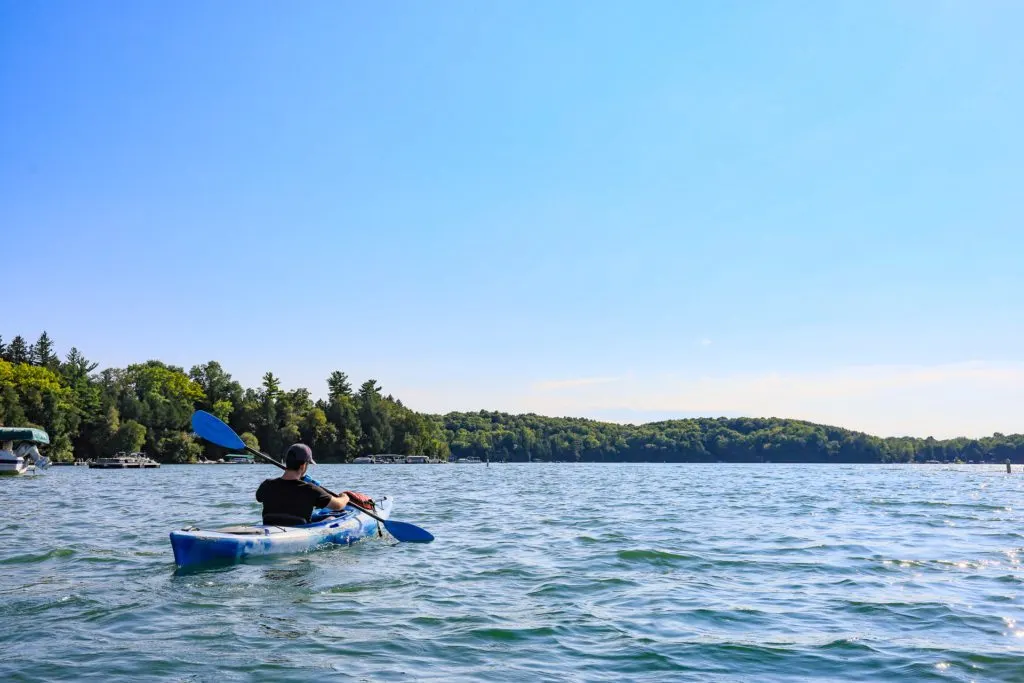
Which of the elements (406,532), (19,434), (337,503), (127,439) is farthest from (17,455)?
(127,439)

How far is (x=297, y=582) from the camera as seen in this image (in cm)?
1051

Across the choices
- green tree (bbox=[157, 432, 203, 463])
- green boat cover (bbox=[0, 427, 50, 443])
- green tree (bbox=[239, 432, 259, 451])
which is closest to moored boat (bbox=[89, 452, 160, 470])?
green tree (bbox=[157, 432, 203, 463])

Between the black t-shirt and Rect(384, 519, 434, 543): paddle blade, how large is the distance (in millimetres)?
1891

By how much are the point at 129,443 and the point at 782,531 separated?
9745 centimetres

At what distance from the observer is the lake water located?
6.53 m

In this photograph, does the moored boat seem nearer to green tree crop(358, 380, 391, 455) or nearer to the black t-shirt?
green tree crop(358, 380, 391, 455)

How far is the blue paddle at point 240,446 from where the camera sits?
14.6m

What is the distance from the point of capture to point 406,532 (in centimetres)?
1468

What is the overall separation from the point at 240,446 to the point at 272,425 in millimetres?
114524

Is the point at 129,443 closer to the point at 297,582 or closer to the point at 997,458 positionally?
the point at 297,582

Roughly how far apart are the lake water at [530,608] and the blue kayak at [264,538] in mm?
271

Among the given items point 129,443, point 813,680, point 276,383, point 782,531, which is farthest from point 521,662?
point 276,383

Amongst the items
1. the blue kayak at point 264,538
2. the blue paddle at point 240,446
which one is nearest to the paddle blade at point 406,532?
the blue paddle at point 240,446

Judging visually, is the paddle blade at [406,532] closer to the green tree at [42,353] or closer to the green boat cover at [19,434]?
the green boat cover at [19,434]
